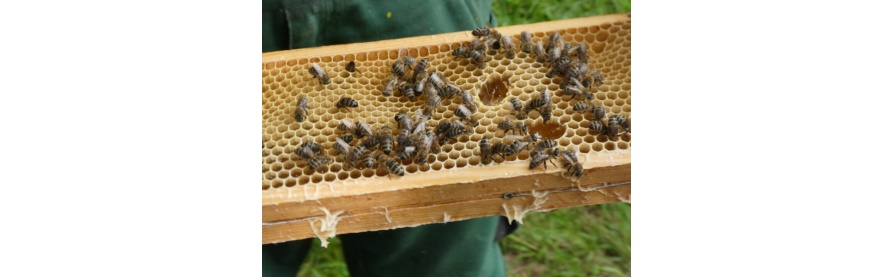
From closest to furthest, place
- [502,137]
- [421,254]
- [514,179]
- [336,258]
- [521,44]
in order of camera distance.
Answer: [514,179] < [502,137] < [521,44] < [421,254] < [336,258]

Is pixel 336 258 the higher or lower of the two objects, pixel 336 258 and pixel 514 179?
the lower

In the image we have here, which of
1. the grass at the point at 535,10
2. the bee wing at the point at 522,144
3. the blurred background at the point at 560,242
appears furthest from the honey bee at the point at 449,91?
the grass at the point at 535,10

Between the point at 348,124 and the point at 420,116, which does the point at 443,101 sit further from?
the point at 348,124

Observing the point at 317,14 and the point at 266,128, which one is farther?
the point at 317,14

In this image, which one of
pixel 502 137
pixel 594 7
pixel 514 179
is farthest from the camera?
pixel 594 7

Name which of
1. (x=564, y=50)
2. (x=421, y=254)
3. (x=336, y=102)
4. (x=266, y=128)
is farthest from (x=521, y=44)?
(x=421, y=254)

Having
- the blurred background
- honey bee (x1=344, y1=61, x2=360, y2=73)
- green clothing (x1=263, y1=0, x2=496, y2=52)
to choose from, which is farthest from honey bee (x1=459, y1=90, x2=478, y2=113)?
the blurred background

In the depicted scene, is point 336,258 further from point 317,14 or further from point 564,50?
point 564,50
